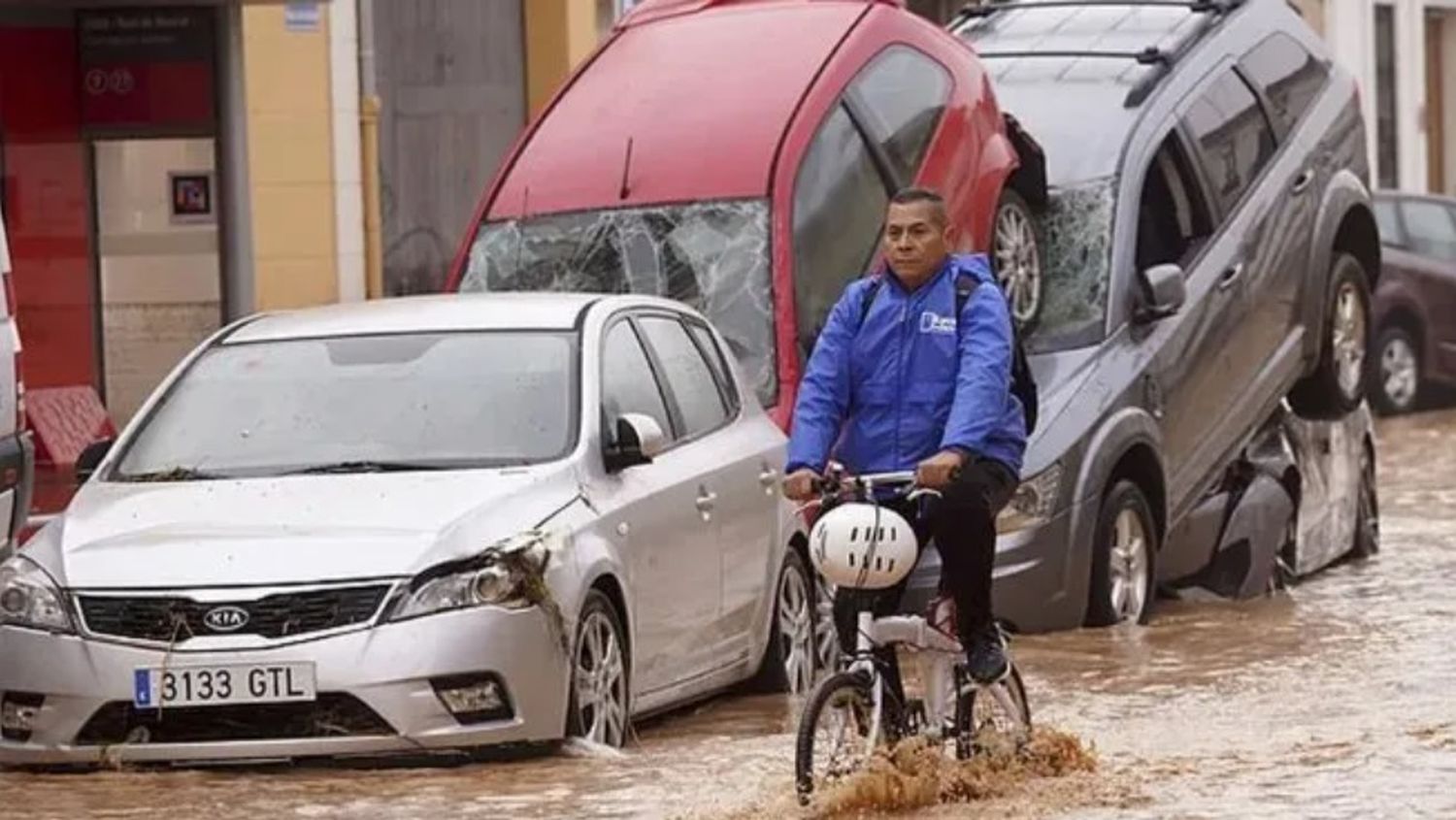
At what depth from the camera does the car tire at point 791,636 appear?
46.0 feet

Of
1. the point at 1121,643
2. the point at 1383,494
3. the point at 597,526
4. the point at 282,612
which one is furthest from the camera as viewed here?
the point at 1383,494

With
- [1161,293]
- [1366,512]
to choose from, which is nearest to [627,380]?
[1161,293]

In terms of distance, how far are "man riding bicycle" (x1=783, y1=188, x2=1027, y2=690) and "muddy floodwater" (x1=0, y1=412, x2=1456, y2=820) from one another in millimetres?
565

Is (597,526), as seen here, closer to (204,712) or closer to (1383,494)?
(204,712)

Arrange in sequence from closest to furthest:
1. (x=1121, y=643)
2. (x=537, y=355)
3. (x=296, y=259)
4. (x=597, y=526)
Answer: (x=597, y=526) < (x=537, y=355) < (x=1121, y=643) < (x=296, y=259)

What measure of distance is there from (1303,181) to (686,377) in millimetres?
5765

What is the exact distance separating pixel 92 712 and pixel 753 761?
1931 millimetres

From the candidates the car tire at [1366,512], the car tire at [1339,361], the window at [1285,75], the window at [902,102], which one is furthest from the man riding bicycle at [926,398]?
the car tire at [1366,512]

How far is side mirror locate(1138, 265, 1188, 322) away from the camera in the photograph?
16.7m

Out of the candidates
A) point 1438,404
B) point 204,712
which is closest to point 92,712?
point 204,712

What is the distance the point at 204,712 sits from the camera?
11.6 m

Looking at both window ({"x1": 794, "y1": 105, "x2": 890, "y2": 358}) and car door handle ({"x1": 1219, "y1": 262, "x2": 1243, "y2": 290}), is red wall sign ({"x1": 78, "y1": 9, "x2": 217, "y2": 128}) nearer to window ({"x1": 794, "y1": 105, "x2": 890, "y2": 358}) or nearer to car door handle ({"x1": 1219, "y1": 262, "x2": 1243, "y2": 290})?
window ({"x1": 794, "y1": 105, "x2": 890, "y2": 358})

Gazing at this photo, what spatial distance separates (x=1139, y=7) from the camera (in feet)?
62.5

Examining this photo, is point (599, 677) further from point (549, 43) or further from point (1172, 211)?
point (549, 43)
